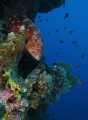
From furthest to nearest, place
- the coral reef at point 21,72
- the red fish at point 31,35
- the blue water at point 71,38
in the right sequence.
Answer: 1. the blue water at point 71,38
2. the red fish at point 31,35
3. the coral reef at point 21,72

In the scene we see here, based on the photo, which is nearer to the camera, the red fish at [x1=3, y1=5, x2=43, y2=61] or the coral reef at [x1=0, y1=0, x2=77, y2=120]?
the coral reef at [x1=0, y1=0, x2=77, y2=120]

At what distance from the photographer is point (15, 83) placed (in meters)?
1.80

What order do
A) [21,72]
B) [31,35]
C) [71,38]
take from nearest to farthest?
1. [31,35]
2. [21,72]
3. [71,38]

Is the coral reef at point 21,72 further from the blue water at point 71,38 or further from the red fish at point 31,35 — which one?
the blue water at point 71,38

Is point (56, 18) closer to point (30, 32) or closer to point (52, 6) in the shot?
point (52, 6)

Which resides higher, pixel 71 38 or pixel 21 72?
pixel 71 38

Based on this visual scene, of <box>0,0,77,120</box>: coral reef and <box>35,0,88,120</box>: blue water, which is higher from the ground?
<box>35,0,88,120</box>: blue water

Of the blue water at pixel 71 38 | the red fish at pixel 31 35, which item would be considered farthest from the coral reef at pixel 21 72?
the blue water at pixel 71 38

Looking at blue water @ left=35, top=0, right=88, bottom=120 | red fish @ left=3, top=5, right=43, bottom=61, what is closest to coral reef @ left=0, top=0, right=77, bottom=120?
red fish @ left=3, top=5, right=43, bottom=61

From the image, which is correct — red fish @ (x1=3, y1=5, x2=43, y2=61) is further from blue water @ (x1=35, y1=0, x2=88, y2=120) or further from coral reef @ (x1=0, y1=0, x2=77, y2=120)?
blue water @ (x1=35, y1=0, x2=88, y2=120)

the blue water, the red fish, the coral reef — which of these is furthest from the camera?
the blue water

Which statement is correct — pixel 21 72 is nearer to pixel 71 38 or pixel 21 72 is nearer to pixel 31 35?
pixel 31 35

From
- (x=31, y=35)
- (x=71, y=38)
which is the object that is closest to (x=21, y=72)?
(x=31, y=35)

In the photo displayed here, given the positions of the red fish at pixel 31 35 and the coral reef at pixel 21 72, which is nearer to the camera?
the coral reef at pixel 21 72
